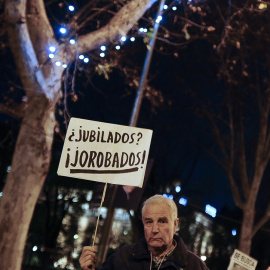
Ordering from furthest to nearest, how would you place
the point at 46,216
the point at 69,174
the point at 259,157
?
1. the point at 46,216
2. the point at 259,157
3. the point at 69,174

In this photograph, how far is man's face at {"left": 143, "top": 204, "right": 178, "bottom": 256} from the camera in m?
4.10

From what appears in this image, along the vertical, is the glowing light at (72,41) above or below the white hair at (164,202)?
above

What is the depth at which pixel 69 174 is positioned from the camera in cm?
536

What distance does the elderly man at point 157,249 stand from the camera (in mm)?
4105

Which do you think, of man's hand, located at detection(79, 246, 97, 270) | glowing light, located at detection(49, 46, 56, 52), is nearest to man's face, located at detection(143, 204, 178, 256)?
man's hand, located at detection(79, 246, 97, 270)

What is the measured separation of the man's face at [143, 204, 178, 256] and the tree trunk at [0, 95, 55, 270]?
594 cm

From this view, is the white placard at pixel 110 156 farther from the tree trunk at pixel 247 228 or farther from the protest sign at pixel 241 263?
the tree trunk at pixel 247 228

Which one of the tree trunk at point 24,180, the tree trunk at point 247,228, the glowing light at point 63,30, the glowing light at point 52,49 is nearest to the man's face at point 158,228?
the tree trunk at point 24,180

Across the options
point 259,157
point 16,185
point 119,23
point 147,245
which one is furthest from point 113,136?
point 259,157

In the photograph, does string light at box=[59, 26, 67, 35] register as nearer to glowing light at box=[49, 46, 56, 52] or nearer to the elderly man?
glowing light at box=[49, 46, 56, 52]

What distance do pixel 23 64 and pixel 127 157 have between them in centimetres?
499

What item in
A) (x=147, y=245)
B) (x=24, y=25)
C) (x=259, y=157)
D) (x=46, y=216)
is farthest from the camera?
(x=46, y=216)

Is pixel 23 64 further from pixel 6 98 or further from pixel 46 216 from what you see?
pixel 46 216

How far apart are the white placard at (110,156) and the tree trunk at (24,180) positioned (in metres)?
4.64
